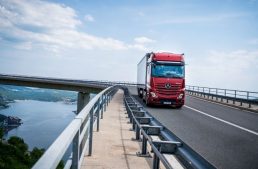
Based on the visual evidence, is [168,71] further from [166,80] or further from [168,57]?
[168,57]

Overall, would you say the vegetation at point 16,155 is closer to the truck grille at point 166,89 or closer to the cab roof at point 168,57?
the truck grille at point 166,89

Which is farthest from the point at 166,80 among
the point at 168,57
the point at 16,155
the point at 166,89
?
the point at 16,155

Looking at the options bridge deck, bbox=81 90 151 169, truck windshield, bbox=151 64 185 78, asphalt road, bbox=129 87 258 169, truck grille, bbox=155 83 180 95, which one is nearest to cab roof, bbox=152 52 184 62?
truck windshield, bbox=151 64 185 78

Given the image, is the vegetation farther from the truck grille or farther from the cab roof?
the cab roof

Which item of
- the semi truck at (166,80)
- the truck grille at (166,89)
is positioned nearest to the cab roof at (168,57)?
the semi truck at (166,80)

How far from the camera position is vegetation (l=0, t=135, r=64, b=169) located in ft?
216

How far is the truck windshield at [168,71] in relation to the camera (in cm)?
2147

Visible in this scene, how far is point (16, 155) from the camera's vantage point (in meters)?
71.5

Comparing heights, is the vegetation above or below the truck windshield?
below

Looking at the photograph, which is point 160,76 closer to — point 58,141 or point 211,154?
point 211,154

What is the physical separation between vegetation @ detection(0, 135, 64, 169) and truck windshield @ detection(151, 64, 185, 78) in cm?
4795

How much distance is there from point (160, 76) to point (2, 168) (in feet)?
154

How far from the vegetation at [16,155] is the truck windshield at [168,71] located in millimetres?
47955

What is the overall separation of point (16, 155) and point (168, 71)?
58479 millimetres
